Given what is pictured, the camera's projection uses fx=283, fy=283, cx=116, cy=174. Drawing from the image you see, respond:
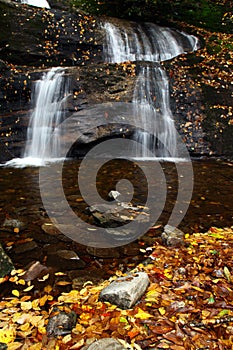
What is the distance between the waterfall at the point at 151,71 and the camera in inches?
358

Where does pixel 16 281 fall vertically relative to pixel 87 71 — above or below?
below

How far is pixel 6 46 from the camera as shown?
9.56 metres

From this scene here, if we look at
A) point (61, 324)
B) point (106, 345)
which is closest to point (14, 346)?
point (61, 324)

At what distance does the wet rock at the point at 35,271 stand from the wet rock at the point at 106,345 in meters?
1.31

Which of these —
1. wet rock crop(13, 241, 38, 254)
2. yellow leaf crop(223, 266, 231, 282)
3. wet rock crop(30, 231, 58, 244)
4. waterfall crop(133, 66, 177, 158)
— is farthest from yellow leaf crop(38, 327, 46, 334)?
waterfall crop(133, 66, 177, 158)

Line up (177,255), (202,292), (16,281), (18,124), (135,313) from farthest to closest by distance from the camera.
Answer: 1. (18,124)
2. (177,255)
3. (16,281)
4. (202,292)
5. (135,313)

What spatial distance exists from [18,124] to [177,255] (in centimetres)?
676

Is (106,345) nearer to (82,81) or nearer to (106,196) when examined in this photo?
(106,196)

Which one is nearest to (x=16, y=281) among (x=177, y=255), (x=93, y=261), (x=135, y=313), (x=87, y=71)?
(x=93, y=261)

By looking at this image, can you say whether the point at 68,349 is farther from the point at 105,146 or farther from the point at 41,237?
the point at 105,146

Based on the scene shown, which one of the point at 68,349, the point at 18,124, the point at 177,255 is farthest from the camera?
the point at 18,124

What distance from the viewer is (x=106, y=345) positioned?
1961mm

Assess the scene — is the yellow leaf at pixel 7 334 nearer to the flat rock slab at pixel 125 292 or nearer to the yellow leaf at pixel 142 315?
the flat rock slab at pixel 125 292

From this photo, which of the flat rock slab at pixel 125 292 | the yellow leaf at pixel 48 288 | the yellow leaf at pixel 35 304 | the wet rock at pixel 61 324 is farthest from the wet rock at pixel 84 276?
the wet rock at pixel 61 324
